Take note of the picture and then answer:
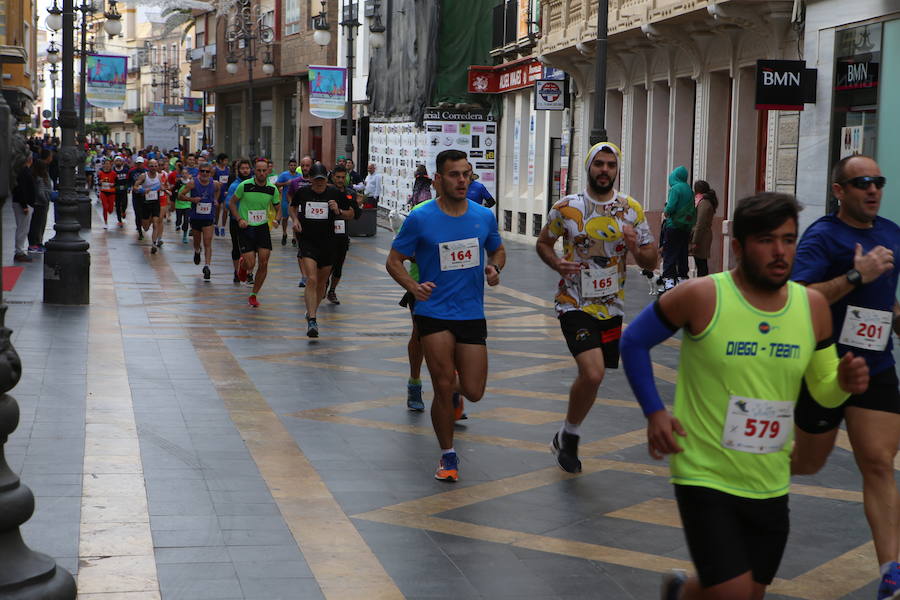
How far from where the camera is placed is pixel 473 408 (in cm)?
974

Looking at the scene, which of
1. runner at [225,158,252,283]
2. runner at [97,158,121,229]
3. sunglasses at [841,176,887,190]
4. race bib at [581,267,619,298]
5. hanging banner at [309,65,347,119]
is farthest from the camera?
hanging banner at [309,65,347,119]

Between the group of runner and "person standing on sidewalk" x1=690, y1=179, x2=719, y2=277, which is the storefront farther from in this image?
the group of runner

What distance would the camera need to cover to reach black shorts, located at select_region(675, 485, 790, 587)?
12.8ft

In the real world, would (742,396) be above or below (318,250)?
above

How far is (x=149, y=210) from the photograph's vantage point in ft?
88.1

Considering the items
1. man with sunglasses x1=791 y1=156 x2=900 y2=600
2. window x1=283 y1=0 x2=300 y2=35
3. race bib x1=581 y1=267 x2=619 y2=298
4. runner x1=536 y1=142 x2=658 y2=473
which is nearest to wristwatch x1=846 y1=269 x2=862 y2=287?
man with sunglasses x1=791 y1=156 x2=900 y2=600

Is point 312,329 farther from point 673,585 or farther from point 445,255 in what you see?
point 673,585

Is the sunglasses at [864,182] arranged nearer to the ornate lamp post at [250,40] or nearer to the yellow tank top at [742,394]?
the yellow tank top at [742,394]

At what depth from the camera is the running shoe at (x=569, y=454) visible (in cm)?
764

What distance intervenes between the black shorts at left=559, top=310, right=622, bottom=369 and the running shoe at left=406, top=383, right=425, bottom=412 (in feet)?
6.58

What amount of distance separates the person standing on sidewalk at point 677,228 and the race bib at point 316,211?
624 cm

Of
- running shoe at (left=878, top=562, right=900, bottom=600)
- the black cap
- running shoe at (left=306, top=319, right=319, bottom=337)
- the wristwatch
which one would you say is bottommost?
running shoe at (left=306, top=319, right=319, bottom=337)

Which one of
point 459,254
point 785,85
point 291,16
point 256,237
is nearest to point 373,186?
point 256,237

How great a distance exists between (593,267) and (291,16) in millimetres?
51193
